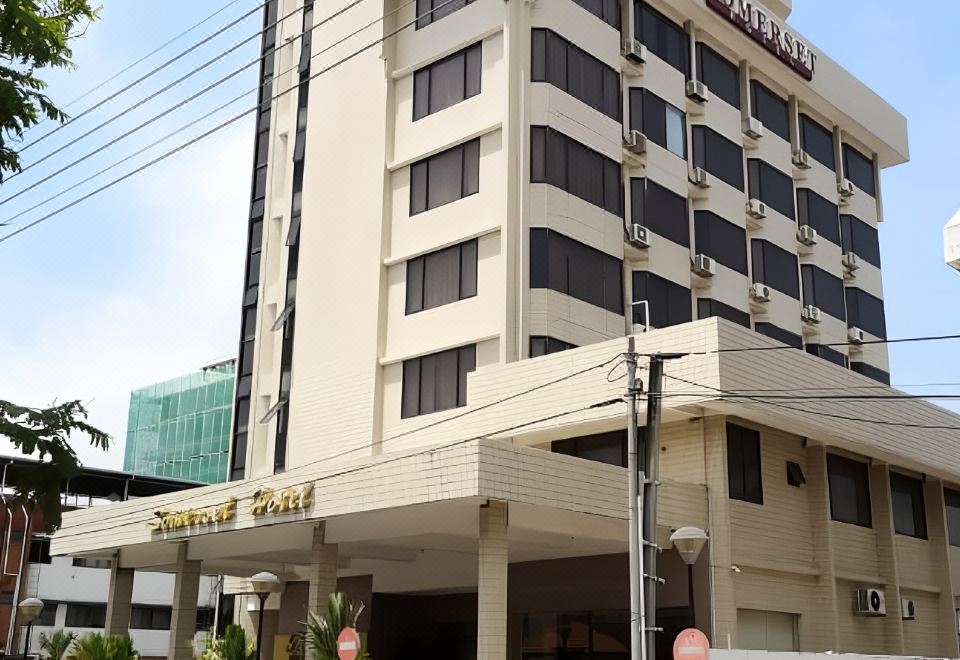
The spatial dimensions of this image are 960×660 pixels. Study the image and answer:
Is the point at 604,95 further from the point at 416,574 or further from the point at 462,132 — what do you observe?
the point at 416,574

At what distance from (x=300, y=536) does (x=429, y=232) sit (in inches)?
371

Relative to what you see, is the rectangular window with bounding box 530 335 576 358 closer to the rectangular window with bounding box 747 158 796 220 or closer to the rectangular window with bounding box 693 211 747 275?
the rectangular window with bounding box 693 211 747 275

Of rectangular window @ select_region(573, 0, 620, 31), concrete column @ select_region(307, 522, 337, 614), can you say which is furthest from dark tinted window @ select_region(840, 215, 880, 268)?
concrete column @ select_region(307, 522, 337, 614)

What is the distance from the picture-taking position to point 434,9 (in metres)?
32.7

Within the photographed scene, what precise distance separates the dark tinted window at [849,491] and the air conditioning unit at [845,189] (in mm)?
16714

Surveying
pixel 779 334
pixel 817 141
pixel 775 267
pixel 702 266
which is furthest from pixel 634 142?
pixel 817 141

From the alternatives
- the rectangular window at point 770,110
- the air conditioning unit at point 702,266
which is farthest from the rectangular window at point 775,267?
the rectangular window at point 770,110

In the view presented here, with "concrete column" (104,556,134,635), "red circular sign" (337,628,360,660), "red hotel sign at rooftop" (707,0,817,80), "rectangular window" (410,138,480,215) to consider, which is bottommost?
"red circular sign" (337,628,360,660)

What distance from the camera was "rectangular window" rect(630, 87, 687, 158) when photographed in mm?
34312

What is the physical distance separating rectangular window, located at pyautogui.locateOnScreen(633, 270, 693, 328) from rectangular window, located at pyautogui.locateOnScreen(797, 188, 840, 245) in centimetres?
912

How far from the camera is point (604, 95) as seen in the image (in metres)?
32.6

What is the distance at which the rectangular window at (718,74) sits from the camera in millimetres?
37781

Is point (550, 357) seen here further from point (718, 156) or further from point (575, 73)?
point (718, 156)

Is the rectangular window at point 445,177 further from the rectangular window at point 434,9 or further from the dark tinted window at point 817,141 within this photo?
the dark tinted window at point 817,141
